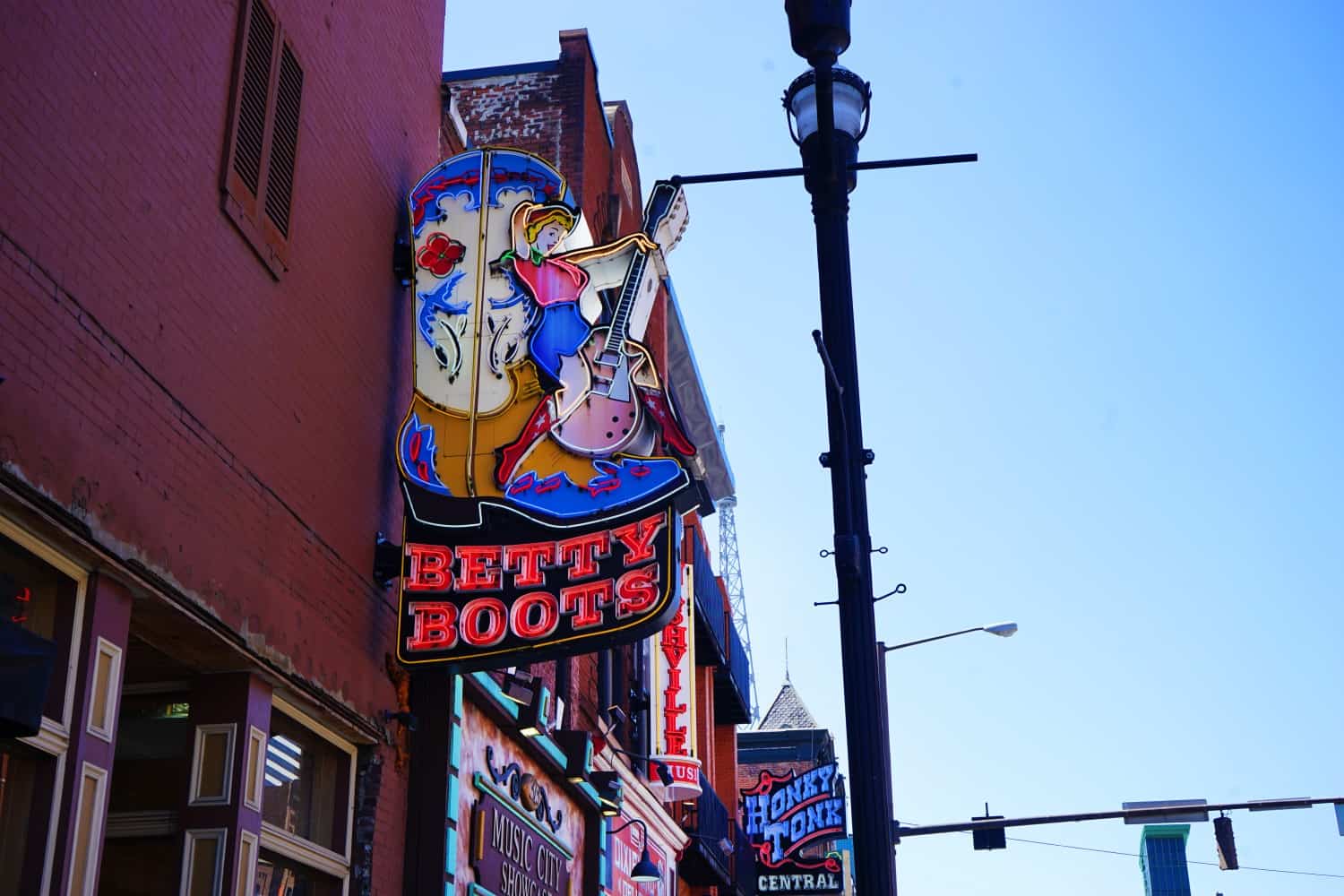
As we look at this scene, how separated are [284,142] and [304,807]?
15.6ft

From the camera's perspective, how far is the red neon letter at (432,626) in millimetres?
12101

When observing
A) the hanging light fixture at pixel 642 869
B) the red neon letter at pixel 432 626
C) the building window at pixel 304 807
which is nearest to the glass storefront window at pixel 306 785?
the building window at pixel 304 807

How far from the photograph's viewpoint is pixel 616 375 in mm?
13586

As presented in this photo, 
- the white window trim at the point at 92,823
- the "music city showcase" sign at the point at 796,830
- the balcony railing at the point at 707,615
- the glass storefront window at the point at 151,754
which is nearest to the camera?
the white window trim at the point at 92,823

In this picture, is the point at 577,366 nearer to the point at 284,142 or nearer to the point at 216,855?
the point at 284,142

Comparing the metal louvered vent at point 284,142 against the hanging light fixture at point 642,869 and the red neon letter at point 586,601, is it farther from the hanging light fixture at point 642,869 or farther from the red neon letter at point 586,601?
the hanging light fixture at point 642,869

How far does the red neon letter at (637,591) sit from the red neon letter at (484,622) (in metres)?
0.88

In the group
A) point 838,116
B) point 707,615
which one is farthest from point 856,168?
point 707,615

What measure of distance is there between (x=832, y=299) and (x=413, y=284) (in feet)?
17.3

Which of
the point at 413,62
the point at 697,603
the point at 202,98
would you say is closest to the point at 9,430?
the point at 202,98

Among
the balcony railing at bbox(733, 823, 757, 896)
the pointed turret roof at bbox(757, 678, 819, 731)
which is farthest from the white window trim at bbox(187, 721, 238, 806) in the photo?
the pointed turret roof at bbox(757, 678, 819, 731)

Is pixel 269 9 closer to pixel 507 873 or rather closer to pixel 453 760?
pixel 453 760

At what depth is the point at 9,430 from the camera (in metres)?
7.67

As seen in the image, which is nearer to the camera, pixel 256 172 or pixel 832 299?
pixel 832 299
